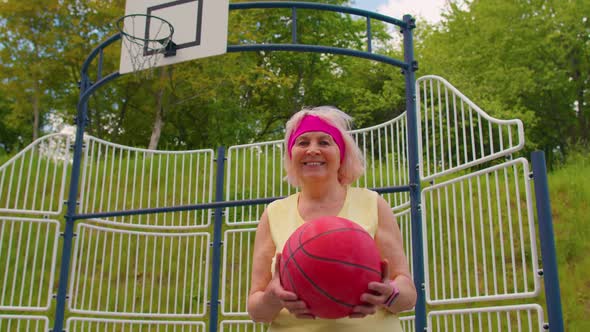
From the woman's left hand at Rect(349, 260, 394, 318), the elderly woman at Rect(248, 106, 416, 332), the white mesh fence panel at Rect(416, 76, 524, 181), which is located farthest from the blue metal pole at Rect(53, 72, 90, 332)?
the woman's left hand at Rect(349, 260, 394, 318)

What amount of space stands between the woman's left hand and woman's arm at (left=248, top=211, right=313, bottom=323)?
18 centimetres

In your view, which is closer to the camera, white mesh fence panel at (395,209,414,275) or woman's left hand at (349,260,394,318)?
woman's left hand at (349,260,394,318)

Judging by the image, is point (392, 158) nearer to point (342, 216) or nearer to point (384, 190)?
point (384, 190)

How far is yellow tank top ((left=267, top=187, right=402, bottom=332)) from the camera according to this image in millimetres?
1998

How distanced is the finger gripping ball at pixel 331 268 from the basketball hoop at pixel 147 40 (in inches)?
168

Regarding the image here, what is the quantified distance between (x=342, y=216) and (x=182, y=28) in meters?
4.18

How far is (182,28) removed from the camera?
5758 millimetres

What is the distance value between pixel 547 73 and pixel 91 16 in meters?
14.3

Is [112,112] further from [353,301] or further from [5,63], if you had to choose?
[353,301]

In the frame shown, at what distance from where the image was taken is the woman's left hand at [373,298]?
1817 millimetres

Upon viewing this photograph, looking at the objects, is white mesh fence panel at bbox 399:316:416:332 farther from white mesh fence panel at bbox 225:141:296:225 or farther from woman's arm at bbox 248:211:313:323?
woman's arm at bbox 248:211:313:323

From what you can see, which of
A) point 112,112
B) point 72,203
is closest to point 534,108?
point 112,112

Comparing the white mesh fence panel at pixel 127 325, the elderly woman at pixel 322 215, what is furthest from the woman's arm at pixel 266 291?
the white mesh fence panel at pixel 127 325

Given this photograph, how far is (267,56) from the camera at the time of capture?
69.2 feet
